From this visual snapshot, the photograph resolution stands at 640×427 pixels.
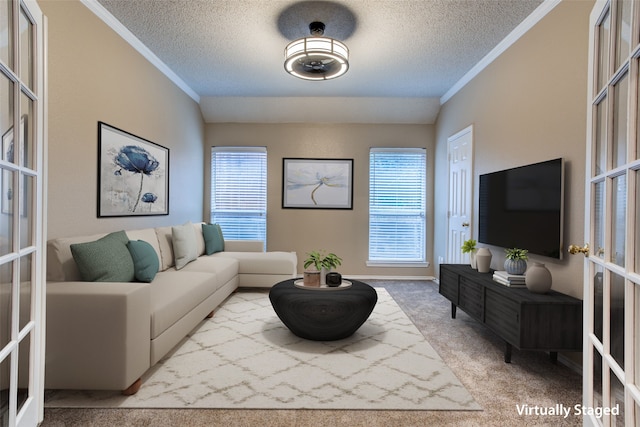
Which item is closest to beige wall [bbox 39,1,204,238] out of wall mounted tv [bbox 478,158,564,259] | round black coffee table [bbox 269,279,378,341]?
round black coffee table [bbox 269,279,378,341]

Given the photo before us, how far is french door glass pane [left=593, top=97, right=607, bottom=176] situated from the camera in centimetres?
125

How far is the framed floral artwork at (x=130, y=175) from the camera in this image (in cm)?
302

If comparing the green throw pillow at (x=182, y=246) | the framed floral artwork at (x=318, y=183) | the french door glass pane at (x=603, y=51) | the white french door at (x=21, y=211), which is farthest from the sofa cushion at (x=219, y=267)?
the french door glass pane at (x=603, y=51)

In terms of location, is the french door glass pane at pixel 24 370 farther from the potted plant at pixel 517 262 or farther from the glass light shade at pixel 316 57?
the potted plant at pixel 517 262

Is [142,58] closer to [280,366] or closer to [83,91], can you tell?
[83,91]

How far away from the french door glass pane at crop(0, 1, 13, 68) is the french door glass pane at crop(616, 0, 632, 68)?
2014 millimetres

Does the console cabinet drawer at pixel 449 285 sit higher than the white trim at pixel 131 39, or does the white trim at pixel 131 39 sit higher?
the white trim at pixel 131 39

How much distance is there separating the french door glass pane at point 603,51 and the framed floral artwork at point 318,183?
4.22 m

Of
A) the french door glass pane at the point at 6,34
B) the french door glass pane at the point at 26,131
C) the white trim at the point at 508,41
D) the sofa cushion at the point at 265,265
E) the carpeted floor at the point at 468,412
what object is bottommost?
the carpeted floor at the point at 468,412

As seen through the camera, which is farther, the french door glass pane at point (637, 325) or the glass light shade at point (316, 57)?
the glass light shade at point (316, 57)

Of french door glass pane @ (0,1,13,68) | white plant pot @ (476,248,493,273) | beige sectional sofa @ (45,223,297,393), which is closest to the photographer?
french door glass pane @ (0,1,13,68)

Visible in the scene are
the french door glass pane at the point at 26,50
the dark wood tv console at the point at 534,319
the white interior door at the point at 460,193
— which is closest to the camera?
the french door glass pane at the point at 26,50

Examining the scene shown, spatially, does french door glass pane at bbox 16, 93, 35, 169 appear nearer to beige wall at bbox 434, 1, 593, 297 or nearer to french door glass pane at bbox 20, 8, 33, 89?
french door glass pane at bbox 20, 8, 33, 89

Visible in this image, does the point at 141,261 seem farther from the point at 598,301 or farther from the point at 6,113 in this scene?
the point at 598,301
